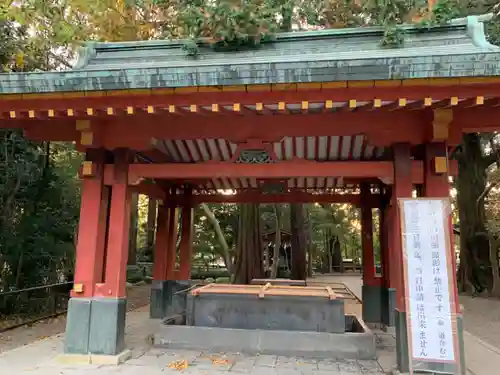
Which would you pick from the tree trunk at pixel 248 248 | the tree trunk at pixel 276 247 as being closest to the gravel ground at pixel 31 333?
the tree trunk at pixel 248 248

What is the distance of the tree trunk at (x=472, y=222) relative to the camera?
1478 cm

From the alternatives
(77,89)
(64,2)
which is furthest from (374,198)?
(64,2)

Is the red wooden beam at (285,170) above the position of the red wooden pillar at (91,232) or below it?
above

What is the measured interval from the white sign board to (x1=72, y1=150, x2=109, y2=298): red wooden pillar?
411 centimetres

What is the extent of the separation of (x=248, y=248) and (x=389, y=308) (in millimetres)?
5771

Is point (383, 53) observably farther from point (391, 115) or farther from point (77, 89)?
point (77, 89)

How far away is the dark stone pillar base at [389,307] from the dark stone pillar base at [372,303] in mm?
183

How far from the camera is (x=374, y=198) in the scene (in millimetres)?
8758

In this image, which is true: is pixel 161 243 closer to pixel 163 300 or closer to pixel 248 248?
pixel 163 300

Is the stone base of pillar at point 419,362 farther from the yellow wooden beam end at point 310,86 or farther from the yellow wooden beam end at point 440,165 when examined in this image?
the yellow wooden beam end at point 310,86

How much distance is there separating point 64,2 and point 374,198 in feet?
26.7

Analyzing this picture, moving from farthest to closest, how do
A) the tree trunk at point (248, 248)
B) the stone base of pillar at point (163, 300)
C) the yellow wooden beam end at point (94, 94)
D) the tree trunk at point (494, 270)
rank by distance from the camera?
the tree trunk at point (494, 270) < the tree trunk at point (248, 248) < the stone base of pillar at point (163, 300) < the yellow wooden beam end at point (94, 94)

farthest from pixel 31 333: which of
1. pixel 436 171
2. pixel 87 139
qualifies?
pixel 436 171

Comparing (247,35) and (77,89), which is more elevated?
(247,35)
